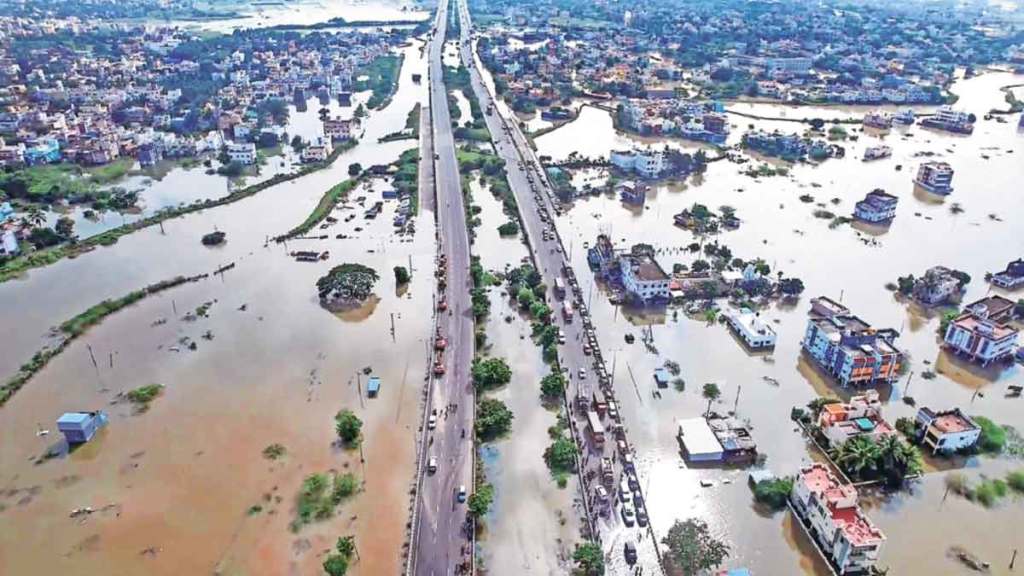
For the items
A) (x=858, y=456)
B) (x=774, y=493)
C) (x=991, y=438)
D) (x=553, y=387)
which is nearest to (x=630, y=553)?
(x=774, y=493)

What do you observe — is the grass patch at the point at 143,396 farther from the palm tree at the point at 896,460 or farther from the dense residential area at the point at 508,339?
the palm tree at the point at 896,460

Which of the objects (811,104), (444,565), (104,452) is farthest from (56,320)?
(811,104)

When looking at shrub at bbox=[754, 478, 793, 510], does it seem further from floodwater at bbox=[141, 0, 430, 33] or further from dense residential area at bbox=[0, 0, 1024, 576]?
floodwater at bbox=[141, 0, 430, 33]

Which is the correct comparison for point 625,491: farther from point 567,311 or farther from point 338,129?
point 338,129

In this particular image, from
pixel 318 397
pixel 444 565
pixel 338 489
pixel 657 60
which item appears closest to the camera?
pixel 444 565

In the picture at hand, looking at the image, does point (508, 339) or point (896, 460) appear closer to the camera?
point (896, 460)

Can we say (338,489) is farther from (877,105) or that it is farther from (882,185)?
(877,105)

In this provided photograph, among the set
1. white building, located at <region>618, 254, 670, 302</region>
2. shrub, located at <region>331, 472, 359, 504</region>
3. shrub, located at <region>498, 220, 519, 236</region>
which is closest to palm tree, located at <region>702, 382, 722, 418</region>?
white building, located at <region>618, 254, 670, 302</region>
